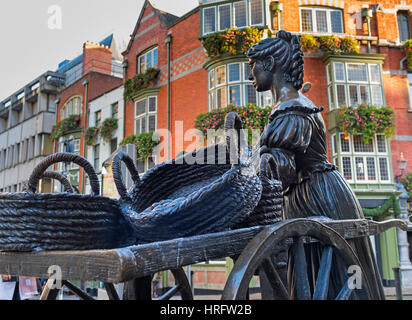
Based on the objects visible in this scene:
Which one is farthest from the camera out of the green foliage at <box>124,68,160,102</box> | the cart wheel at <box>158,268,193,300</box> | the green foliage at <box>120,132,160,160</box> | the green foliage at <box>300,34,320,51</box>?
the green foliage at <box>124,68,160,102</box>

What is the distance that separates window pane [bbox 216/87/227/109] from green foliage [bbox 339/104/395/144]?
430 cm

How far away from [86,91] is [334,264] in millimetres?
21318

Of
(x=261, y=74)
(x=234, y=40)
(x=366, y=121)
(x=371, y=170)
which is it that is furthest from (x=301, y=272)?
(x=371, y=170)

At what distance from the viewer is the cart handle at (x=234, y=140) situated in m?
1.38

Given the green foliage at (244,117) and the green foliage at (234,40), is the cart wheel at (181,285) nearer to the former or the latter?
the green foliage at (244,117)

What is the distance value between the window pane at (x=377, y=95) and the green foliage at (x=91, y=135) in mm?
13045

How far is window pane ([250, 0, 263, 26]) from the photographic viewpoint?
13713mm

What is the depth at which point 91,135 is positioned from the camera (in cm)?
1983

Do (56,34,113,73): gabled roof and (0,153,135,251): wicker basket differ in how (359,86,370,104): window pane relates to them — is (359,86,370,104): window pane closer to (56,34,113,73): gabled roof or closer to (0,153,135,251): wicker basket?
(0,153,135,251): wicker basket

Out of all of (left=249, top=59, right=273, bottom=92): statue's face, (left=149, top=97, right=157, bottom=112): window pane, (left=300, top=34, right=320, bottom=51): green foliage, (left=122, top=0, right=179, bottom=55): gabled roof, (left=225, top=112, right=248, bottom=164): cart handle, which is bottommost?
(left=225, top=112, right=248, bottom=164): cart handle

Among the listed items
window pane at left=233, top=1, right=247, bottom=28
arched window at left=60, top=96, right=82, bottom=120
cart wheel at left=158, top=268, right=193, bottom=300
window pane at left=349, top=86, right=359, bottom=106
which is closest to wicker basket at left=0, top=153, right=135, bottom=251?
cart wheel at left=158, top=268, right=193, bottom=300

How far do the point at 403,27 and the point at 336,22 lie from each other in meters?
3.17

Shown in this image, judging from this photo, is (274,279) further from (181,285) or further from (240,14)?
(240,14)

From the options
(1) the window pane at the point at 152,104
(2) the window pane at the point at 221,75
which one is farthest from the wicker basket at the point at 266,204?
(1) the window pane at the point at 152,104
